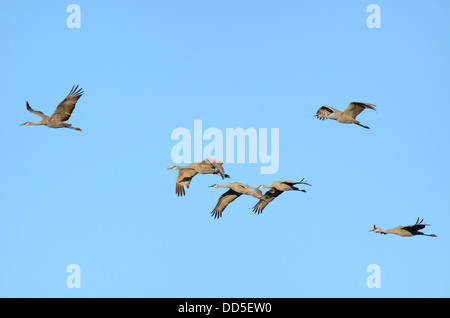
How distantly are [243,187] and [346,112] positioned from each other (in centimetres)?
410

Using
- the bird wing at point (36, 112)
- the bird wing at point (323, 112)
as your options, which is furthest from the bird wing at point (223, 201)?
the bird wing at point (36, 112)

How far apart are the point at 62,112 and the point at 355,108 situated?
29.1 ft

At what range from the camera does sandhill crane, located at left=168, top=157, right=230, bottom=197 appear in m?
22.8

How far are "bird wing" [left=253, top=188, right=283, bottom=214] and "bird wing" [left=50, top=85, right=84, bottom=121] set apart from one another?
20.6 ft

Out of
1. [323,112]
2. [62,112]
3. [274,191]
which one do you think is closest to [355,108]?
[323,112]

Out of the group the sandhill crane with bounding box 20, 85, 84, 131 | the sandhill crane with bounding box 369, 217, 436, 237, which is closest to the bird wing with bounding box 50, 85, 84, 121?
the sandhill crane with bounding box 20, 85, 84, 131

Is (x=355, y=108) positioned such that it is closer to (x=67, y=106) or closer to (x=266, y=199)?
(x=266, y=199)

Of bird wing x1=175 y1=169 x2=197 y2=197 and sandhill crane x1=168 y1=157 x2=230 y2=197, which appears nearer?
sandhill crane x1=168 y1=157 x2=230 y2=197

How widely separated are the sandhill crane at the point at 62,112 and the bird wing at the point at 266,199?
6017 millimetres

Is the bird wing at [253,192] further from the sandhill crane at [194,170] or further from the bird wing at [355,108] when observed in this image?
the bird wing at [355,108]

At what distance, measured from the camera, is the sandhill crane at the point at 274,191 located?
23484 mm

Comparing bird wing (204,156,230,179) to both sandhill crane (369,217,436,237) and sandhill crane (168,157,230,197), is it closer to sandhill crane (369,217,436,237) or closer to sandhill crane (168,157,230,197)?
sandhill crane (168,157,230,197)
